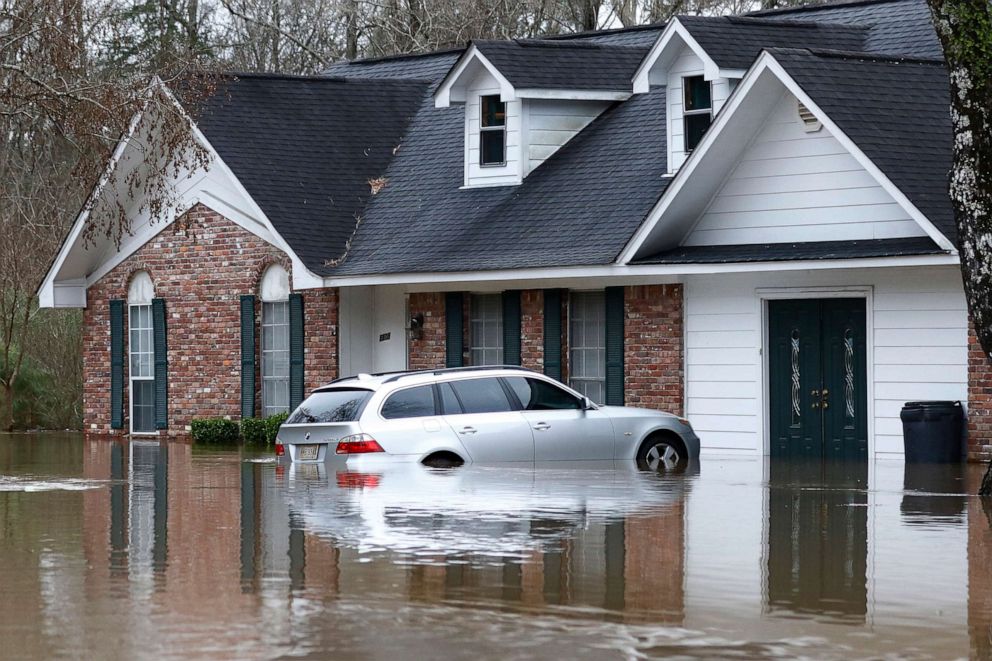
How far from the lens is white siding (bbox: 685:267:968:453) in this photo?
23.6 m

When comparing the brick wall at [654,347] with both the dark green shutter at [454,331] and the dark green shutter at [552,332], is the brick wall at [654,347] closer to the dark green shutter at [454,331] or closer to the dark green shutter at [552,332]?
the dark green shutter at [552,332]

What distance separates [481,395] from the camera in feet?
67.5

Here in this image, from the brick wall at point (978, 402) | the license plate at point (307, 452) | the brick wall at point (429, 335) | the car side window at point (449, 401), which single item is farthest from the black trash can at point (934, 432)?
the brick wall at point (429, 335)

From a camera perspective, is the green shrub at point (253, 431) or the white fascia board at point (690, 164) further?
the green shrub at point (253, 431)

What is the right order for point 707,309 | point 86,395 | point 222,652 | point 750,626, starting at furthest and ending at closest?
point 86,395
point 707,309
point 750,626
point 222,652

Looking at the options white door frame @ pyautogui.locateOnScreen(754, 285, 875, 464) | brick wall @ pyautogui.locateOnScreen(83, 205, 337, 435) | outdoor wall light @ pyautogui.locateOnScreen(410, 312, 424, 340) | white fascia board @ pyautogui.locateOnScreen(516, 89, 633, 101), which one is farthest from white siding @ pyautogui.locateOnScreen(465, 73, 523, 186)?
white door frame @ pyautogui.locateOnScreen(754, 285, 875, 464)

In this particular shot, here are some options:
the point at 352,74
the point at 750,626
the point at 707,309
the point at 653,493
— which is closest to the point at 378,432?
the point at 653,493

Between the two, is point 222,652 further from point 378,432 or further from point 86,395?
→ point 86,395

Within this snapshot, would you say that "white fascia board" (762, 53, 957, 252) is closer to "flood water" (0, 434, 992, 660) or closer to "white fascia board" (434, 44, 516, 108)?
"flood water" (0, 434, 992, 660)

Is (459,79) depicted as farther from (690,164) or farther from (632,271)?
(690,164)

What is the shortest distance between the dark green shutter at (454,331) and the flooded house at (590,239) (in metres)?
0.04

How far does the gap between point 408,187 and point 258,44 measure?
20576mm

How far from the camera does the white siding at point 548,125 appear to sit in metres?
30.0

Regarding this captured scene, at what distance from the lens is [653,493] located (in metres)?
18.5
